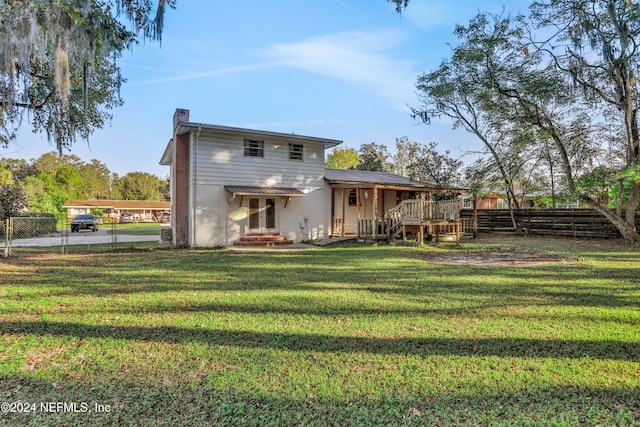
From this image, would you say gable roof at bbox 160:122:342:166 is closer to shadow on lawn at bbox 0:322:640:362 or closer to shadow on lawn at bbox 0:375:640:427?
shadow on lawn at bbox 0:322:640:362

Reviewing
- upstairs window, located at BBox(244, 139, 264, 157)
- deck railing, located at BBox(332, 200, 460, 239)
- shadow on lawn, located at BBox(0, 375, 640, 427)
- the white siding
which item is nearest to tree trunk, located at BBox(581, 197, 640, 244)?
deck railing, located at BBox(332, 200, 460, 239)

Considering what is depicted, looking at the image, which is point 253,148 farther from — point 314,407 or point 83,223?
point 83,223

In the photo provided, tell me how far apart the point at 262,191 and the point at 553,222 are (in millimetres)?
15434

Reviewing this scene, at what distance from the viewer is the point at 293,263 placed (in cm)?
976

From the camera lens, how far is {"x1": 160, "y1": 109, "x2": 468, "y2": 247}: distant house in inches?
544

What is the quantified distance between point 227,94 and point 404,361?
51.7 ft

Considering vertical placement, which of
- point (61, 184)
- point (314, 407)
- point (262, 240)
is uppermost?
point (61, 184)

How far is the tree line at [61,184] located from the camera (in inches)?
840

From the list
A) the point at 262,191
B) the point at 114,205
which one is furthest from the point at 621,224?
the point at 114,205

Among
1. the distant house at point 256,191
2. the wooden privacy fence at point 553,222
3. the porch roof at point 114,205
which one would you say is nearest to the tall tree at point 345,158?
the wooden privacy fence at point 553,222

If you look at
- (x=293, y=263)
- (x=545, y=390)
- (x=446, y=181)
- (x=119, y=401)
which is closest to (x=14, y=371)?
(x=119, y=401)

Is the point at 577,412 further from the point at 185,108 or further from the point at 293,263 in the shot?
the point at 185,108

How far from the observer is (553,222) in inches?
704

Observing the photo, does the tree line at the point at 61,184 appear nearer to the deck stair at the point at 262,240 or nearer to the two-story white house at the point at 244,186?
the two-story white house at the point at 244,186
